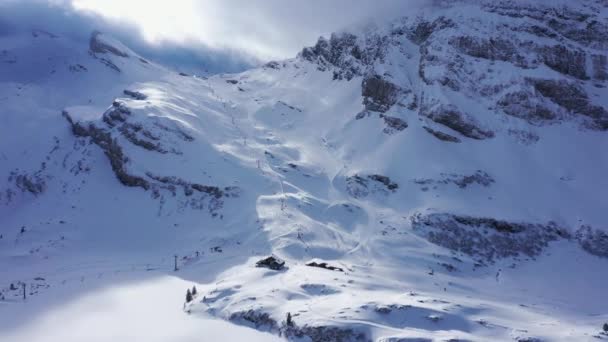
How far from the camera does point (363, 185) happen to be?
65.6 metres

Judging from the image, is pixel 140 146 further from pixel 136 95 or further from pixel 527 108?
pixel 527 108

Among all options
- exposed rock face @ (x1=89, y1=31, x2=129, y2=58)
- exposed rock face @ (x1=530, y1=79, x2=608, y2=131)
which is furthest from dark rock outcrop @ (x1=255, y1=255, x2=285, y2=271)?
exposed rock face @ (x1=89, y1=31, x2=129, y2=58)

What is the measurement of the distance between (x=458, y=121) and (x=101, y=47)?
302 ft

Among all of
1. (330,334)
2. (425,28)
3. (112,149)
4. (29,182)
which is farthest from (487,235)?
(29,182)

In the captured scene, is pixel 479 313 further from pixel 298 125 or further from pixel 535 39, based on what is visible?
pixel 535 39

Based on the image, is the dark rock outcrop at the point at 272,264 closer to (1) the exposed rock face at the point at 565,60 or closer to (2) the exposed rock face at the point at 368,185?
(2) the exposed rock face at the point at 368,185

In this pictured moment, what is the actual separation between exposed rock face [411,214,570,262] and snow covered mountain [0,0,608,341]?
212 millimetres

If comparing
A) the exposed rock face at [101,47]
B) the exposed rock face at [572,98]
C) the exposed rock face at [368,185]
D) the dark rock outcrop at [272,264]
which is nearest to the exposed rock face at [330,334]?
the dark rock outcrop at [272,264]

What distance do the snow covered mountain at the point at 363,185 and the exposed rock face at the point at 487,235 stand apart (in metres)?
0.21

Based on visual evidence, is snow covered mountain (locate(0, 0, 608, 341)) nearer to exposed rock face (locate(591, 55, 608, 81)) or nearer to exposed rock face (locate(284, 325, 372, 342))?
exposed rock face (locate(284, 325, 372, 342))

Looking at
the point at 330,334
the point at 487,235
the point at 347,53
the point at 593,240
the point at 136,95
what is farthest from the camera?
the point at 347,53

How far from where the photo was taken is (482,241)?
5366 cm

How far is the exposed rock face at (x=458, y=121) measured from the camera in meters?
71.7

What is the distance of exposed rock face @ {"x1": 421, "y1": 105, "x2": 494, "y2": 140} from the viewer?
235ft
